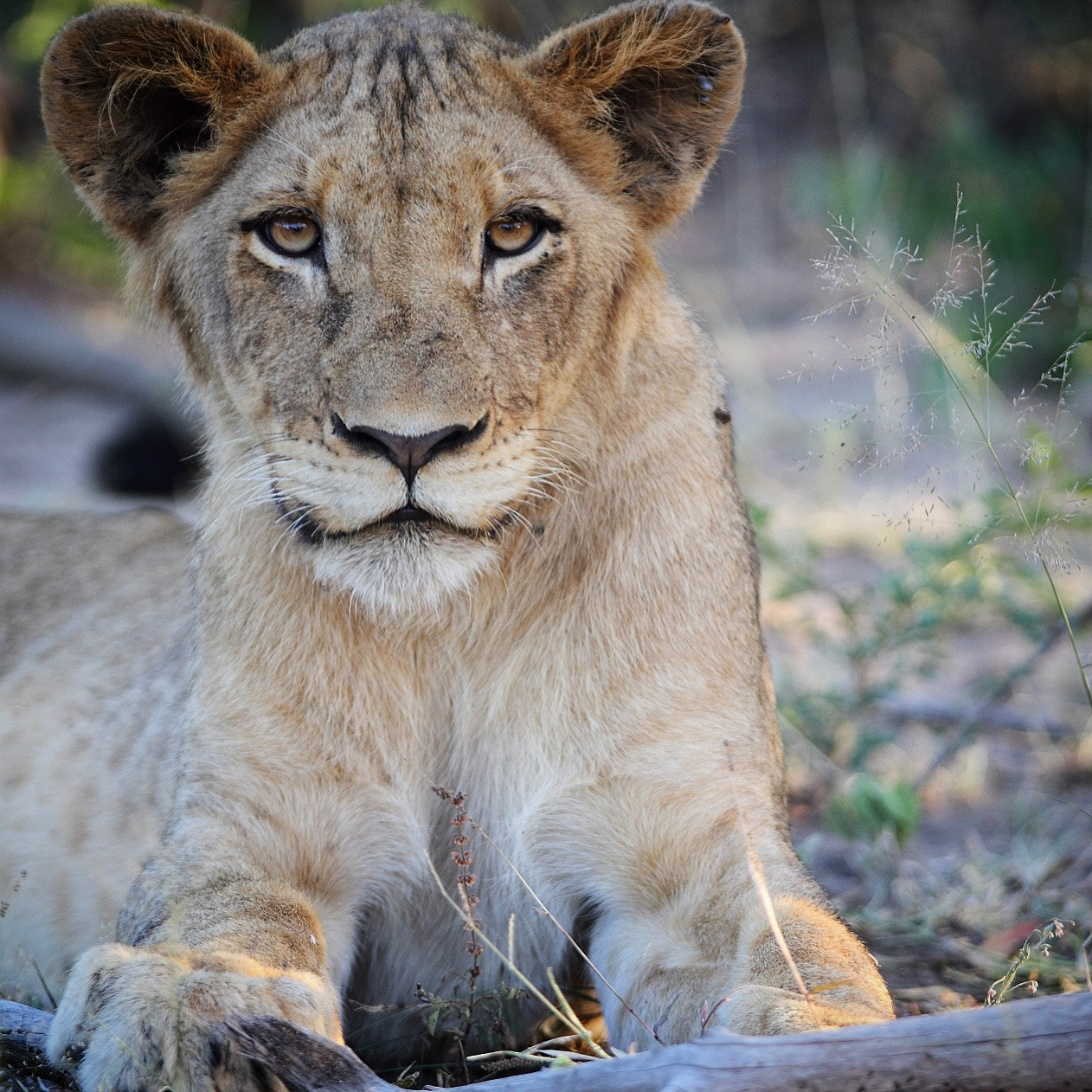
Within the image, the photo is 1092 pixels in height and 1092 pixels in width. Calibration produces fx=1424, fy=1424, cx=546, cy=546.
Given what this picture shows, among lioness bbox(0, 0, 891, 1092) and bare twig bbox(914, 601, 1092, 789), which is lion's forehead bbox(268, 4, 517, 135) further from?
bare twig bbox(914, 601, 1092, 789)

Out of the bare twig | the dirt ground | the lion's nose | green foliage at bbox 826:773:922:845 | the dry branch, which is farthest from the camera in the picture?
the bare twig

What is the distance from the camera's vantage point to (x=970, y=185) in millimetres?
9016

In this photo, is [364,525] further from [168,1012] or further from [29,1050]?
[29,1050]

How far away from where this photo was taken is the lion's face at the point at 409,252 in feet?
8.00

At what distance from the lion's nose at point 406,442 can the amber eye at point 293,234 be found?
15.9 inches

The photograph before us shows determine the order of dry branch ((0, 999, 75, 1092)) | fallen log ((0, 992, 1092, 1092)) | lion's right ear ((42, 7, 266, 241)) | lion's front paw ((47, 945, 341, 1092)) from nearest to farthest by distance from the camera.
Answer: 1. fallen log ((0, 992, 1092, 1092))
2. lion's front paw ((47, 945, 341, 1092))
3. dry branch ((0, 999, 75, 1092))
4. lion's right ear ((42, 7, 266, 241))

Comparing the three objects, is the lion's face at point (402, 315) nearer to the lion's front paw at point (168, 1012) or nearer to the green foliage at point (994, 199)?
the lion's front paw at point (168, 1012)

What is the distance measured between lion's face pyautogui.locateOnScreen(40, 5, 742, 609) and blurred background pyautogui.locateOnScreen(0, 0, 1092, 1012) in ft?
0.97

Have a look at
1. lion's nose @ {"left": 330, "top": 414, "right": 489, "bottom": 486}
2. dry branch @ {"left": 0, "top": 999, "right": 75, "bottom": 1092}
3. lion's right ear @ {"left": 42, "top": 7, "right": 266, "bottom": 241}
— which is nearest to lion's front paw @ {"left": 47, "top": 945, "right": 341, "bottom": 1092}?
dry branch @ {"left": 0, "top": 999, "right": 75, "bottom": 1092}

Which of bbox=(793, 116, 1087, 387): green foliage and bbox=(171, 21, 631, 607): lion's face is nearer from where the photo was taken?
bbox=(171, 21, 631, 607): lion's face

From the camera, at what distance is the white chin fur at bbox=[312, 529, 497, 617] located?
8.02 feet

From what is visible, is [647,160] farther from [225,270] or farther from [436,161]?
[225,270]

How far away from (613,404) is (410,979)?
1.19m

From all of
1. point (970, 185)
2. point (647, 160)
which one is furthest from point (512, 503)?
point (970, 185)
